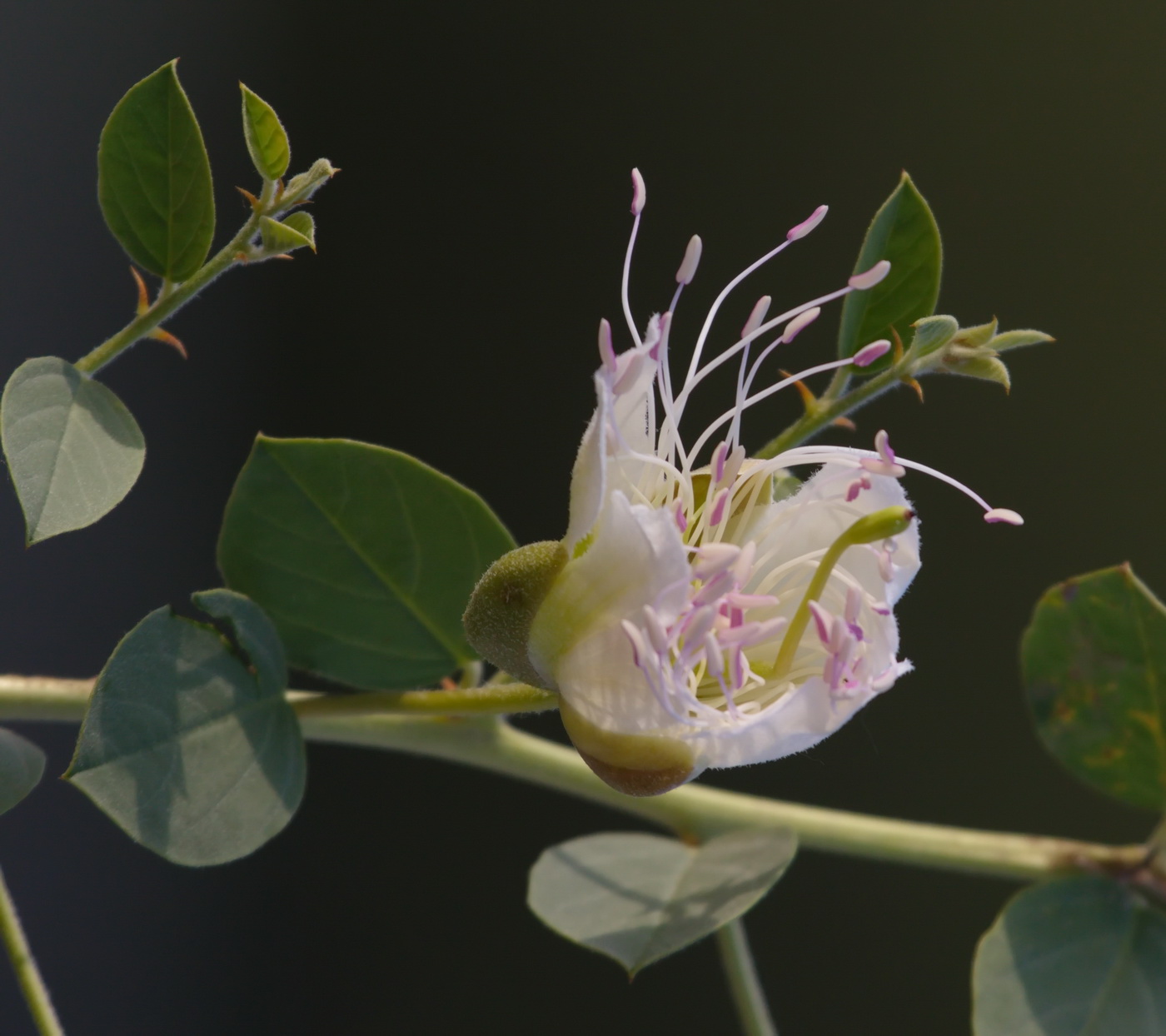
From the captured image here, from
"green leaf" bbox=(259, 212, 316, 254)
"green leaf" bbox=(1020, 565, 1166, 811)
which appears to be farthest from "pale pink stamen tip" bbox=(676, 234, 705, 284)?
"green leaf" bbox=(1020, 565, 1166, 811)

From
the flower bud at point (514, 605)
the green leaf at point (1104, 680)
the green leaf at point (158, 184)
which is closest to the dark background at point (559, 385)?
the green leaf at point (1104, 680)

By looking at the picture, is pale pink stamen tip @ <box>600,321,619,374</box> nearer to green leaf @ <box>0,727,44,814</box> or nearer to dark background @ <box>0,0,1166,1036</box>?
green leaf @ <box>0,727,44,814</box>

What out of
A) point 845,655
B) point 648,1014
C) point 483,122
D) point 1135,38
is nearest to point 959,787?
point 648,1014

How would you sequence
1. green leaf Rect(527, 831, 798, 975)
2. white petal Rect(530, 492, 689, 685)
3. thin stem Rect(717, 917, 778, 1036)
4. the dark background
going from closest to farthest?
white petal Rect(530, 492, 689, 685), green leaf Rect(527, 831, 798, 975), thin stem Rect(717, 917, 778, 1036), the dark background

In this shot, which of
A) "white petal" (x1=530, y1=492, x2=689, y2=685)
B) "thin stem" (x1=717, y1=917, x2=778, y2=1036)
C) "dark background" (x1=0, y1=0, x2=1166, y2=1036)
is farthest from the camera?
"dark background" (x1=0, y1=0, x2=1166, y2=1036)

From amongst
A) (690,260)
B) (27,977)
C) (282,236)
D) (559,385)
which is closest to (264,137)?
(282,236)

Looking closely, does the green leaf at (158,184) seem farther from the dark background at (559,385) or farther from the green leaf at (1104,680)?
the dark background at (559,385)
